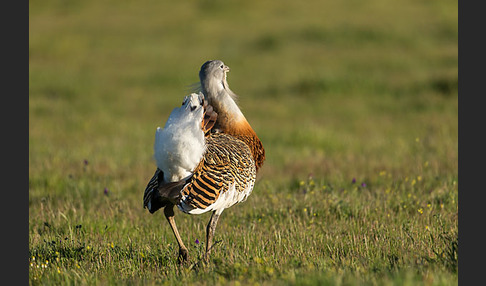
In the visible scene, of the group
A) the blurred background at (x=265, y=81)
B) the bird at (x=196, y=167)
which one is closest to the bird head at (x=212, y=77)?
the bird at (x=196, y=167)

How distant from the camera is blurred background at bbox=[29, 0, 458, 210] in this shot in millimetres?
8344

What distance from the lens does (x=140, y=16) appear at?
24.7m

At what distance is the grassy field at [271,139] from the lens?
4.11m

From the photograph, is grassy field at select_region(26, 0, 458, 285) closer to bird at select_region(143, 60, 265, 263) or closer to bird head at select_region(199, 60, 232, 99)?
bird at select_region(143, 60, 265, 263)

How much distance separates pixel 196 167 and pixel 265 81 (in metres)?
11.6

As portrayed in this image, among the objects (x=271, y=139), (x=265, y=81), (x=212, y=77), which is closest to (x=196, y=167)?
(x=212, y=77)

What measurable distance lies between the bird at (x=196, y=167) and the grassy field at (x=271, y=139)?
388mm

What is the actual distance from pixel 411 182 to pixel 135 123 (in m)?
6.41

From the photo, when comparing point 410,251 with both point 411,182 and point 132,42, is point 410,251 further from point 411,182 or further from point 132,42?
point 132,42

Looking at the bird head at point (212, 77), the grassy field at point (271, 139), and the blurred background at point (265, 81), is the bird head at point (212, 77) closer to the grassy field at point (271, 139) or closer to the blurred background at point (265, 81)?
the blurred background at point (265, 81)

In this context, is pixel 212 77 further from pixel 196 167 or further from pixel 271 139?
pixel 271 139

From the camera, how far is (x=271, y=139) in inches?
395

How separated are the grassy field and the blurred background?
0.05 m

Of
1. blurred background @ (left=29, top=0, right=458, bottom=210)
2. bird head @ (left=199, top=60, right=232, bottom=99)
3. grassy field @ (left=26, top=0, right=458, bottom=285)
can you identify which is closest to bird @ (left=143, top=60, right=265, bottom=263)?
bird head @ (left=199, top=60, right=232, bottom=99)
